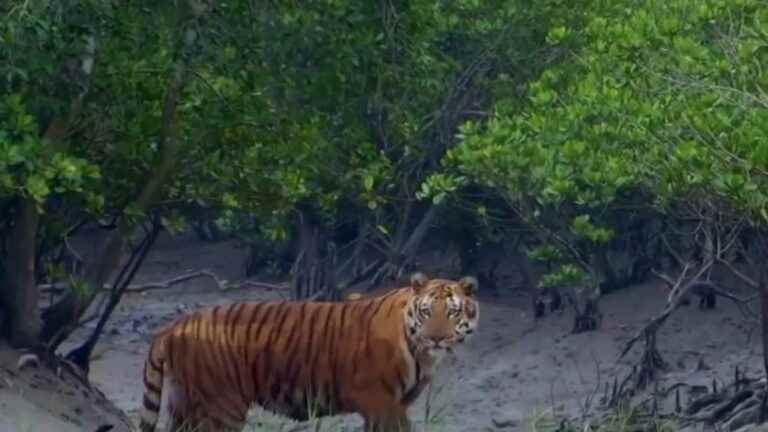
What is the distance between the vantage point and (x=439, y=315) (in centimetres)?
1284

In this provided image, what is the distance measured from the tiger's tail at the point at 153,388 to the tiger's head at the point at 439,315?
4.67 feet

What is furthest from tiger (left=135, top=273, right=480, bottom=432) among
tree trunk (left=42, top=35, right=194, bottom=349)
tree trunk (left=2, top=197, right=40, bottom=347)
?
tree trunk (left=2, top=197, right=40, bottom=347)

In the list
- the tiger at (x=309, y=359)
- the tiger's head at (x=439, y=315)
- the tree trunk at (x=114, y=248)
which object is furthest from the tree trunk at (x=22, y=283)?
the tiger's head at (x=439, y=315)

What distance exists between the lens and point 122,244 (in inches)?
537

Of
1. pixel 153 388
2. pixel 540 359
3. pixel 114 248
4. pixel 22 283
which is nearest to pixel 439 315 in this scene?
pixel 153 388

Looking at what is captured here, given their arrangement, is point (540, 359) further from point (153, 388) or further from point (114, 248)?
point (153, 388)

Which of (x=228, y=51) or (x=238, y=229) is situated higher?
(x=228, y=51)

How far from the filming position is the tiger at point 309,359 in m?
12.7

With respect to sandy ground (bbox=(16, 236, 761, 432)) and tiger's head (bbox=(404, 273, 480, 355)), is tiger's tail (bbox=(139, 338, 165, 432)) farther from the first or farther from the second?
sandy ground (bbox=(16, 236, 761, 432))

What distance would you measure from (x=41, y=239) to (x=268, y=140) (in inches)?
64.8

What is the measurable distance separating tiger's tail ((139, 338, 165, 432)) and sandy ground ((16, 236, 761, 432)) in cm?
218

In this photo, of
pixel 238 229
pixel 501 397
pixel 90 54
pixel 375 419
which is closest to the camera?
pixel 90 54

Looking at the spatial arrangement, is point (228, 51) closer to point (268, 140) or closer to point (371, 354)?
point (268, 140)

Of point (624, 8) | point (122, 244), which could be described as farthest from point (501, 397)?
point (122, 244)
